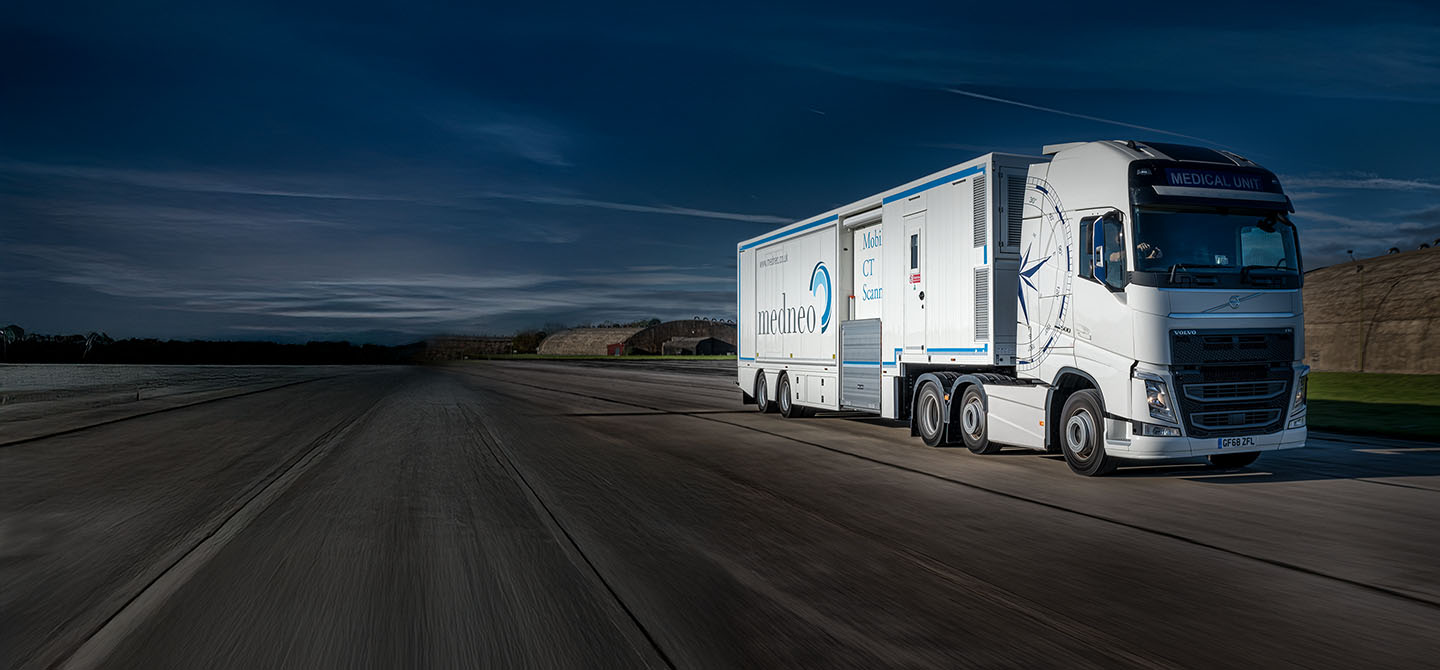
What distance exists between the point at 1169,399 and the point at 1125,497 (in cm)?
138

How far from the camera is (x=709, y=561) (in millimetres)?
6691

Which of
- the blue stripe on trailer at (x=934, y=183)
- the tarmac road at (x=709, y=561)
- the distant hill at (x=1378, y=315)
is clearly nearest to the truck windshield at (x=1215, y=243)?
the tarmac road at (x=709, y=561)

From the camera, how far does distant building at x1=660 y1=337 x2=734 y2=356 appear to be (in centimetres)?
12094

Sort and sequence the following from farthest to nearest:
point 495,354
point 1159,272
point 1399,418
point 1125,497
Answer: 1. point 495,354
2. point 1399,418
3. point 1159,272
4. point 1125,497

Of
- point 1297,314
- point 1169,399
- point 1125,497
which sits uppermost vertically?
point 1297,314

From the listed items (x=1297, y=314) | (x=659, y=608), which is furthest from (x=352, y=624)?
(x=1297, y=314)

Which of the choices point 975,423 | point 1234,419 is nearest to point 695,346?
point 975,423

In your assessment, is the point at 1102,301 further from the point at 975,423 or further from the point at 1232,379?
the point at 975,423

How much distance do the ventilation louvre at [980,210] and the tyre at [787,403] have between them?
26.2 ft

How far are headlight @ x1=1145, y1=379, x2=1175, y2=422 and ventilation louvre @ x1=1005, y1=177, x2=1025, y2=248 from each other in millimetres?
3201

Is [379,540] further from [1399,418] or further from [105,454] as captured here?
[1399,418]

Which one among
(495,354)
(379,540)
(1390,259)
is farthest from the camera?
(495,354)

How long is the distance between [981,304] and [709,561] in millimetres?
7895

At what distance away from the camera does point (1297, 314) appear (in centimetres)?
1109
